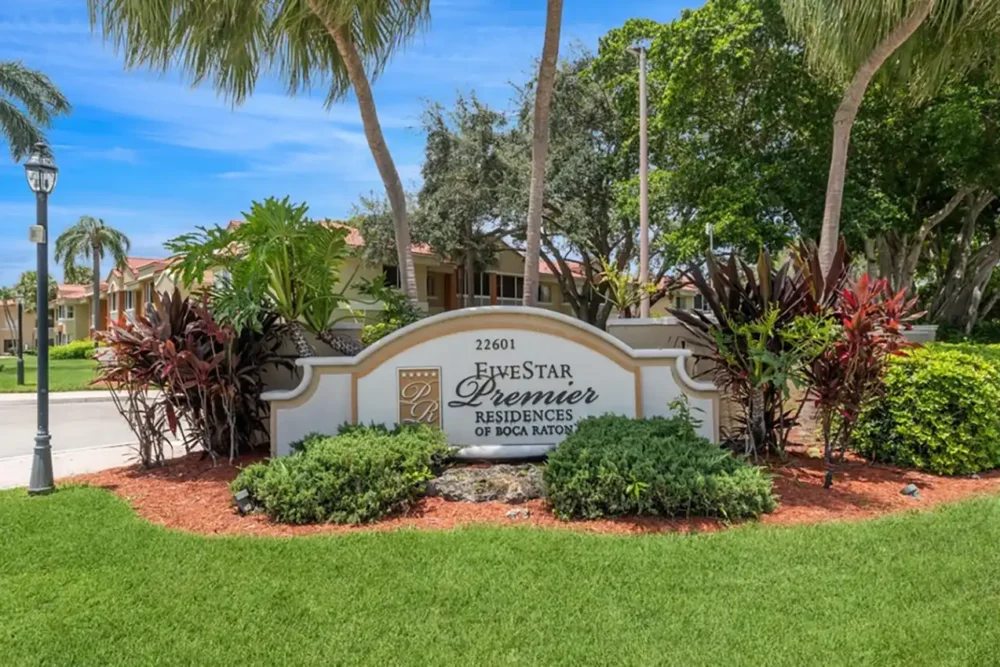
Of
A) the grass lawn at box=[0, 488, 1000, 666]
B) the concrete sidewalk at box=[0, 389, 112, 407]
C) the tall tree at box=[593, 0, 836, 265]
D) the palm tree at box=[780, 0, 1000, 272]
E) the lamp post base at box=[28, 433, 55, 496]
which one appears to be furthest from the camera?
the concrete sidewalk at box=[0, 389, 112, 407]

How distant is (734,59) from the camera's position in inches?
645

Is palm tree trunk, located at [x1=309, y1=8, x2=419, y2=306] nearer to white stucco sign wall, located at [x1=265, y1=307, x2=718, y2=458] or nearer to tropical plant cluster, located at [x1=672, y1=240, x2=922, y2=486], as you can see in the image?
white stucco sign wall, located at [x1=265, y1=307, x2=718, y2=458]

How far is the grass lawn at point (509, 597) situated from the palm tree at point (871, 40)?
15.6ft

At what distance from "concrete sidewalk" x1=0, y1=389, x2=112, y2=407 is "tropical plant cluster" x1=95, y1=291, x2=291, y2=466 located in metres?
11.6

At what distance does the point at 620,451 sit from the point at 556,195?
59.8 feet

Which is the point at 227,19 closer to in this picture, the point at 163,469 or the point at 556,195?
the point at 163,469

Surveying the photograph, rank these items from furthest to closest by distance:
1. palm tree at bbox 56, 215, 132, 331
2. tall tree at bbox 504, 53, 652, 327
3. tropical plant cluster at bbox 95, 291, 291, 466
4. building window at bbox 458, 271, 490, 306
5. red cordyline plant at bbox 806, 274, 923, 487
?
palm tree at bbox 56, 215, 132, 331, building window at bbox 458, 271, 490, 306, tall tree at bbox 504, 53, 652, 327, tropical plant cluster at bbox 95, 291, 291, 466, red cordyline plant at bbox 806, 274, 923, 487

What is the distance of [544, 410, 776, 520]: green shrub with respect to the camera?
5207 millimetres

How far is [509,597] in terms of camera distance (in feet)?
12.6

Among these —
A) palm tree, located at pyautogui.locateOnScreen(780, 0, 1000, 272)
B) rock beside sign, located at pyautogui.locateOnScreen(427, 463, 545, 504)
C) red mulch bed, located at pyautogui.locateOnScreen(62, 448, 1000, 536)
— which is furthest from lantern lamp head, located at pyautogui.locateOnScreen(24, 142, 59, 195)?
palm tree, located at pyautogui.locateOnScreen(780, 0, 1000, 272)

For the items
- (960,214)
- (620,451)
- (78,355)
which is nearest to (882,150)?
(960,214)

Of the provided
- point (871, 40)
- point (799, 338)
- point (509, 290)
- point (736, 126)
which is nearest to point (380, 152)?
point (799, 338)

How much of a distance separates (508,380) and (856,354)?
333 centimetres

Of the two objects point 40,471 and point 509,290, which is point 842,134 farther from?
point 509,290
